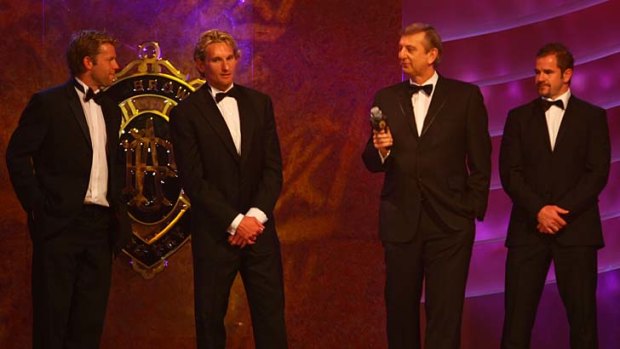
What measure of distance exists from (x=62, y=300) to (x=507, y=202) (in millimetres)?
2921

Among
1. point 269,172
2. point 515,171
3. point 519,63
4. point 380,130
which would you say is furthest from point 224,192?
point 519,63

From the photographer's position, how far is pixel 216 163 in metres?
5.27

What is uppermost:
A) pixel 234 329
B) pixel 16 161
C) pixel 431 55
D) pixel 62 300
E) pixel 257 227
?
pixel 431 55

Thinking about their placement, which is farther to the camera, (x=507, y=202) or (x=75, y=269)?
(x=507, y=202)

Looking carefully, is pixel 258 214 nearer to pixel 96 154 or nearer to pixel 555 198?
pixel 96 154

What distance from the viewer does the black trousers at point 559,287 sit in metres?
5.60

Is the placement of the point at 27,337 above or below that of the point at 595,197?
below

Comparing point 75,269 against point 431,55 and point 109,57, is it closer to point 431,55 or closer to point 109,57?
point 109,57

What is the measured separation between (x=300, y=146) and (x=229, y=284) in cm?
130

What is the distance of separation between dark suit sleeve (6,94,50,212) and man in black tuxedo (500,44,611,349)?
2.51 m

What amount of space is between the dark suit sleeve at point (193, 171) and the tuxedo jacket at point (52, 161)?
41cm

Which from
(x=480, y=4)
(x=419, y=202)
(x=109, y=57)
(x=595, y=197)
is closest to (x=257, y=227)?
(x=419, y=202)

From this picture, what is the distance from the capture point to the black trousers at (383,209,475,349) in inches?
206

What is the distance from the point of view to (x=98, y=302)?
217 inches
